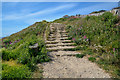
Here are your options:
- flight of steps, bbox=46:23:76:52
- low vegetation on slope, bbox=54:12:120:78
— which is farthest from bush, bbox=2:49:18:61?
low vegetation on slope, bbox=54:12:120:78

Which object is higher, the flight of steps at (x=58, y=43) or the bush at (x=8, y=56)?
the flight of steps at (x=58, y=43)

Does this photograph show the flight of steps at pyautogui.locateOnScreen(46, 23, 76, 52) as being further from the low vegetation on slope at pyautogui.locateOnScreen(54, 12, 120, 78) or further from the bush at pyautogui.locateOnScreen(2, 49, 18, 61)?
the bush at pyautogui.locateOnScreen(2, 49, 18, 61)

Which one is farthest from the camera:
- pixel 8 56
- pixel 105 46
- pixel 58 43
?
pixel 58 43

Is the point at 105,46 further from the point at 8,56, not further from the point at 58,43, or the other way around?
the point at 8,56

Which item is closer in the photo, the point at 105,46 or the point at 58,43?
the point at 105,46

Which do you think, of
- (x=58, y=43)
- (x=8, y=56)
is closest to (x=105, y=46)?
(x=58, y=43)

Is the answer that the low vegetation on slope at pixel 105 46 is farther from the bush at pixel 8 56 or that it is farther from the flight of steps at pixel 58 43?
the bush at pixel 8 56

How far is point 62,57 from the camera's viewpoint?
7395 mm

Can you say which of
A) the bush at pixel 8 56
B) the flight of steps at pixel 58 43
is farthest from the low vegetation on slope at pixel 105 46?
the bush at pixel 8 56

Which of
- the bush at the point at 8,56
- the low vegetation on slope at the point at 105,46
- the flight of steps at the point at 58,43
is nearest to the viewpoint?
the low vegetation on slope at the point at 105,46

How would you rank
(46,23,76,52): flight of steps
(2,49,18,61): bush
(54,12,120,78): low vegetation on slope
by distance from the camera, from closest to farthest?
(54,12,120,78): low vegetation on slope
(2,49,18,61): bush
(46,23,76,52): flight of steps

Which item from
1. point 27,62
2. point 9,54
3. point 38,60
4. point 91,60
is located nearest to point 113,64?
point 91,60

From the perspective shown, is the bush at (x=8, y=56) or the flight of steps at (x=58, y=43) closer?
the bush at (x=8, y=56)

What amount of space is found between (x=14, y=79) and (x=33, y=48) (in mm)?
2615
